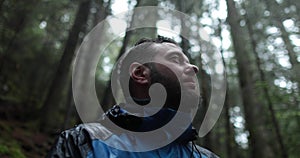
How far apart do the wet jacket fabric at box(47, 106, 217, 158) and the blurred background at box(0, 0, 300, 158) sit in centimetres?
323

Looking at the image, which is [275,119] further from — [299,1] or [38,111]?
[38,111]

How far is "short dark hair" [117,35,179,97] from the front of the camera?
207cm

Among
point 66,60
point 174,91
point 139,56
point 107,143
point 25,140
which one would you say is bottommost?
point 25,140

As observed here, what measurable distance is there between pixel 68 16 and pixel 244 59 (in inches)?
503

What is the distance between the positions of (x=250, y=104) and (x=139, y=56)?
3.58 meters

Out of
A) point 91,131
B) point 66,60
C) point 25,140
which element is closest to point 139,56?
point 91,131

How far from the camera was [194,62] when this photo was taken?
28.8 ft

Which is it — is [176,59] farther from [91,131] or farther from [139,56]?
[91,131]

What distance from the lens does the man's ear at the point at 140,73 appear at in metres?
1.97

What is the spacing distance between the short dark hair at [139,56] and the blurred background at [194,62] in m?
3.30

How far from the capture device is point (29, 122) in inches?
473

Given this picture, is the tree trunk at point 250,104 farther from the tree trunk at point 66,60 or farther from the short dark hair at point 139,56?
the tree trunk at point 66,60

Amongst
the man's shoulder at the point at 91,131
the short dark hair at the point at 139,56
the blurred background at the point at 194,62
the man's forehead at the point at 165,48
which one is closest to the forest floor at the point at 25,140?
the blurred background at the point at 194,62

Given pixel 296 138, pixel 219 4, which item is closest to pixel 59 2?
pixel 219 4
